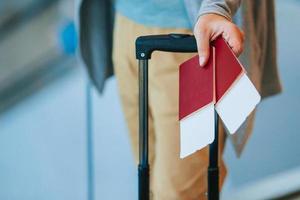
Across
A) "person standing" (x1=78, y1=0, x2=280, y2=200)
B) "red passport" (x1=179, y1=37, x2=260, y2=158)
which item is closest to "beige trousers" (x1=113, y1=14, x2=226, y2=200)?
"person standing" (x1=78, y1=0, x2=280, y2=200)

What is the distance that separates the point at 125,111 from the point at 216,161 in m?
0.46

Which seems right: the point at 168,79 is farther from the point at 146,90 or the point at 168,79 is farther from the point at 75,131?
the point at 75,131

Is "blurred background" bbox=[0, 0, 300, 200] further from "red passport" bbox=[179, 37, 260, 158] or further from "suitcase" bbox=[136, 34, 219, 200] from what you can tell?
"red passport" bbox=[179, 37, 260, 158]

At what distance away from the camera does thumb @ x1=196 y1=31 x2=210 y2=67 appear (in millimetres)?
733

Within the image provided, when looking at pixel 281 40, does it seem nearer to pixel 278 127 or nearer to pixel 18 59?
pixel 278 127

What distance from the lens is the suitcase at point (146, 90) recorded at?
2.63 feet

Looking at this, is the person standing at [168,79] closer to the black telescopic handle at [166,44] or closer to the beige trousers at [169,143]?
the beige trousers at [169,143]

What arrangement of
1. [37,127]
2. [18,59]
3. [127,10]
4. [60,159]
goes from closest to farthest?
[127,10] → [60,159] → [37,127] → [18,59]

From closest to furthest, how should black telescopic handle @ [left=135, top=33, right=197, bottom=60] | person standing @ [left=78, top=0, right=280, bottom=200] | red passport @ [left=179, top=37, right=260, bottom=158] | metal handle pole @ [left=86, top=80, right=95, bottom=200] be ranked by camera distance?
1. red passport @ [left=179, top=37, right=260, bottom=158]
2. black telescopic handle @ [left=135, top=33, right=197, bottom=60]
3. person standing @ [left=78, top=0, right=280, bottom=200]
4. metal handle pole @ [left=86, top=80, right=95, bottom=200]

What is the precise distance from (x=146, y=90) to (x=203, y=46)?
0.15 m

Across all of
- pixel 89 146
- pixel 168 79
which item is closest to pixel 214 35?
pixel 168 79

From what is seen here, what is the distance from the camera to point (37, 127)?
2141mm

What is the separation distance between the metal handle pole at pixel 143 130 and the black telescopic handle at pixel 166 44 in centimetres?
2

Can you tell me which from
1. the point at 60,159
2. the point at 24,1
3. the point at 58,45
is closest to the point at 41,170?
the point at 60,159
